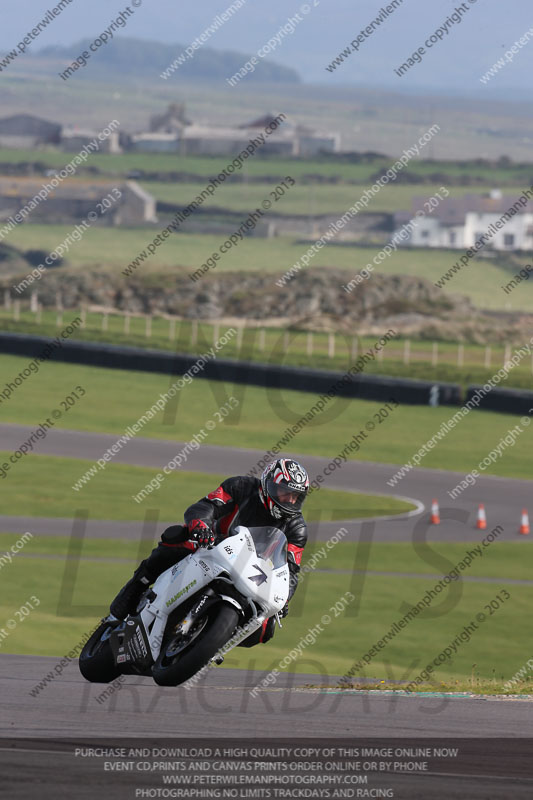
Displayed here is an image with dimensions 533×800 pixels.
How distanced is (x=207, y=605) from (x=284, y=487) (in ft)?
3.47

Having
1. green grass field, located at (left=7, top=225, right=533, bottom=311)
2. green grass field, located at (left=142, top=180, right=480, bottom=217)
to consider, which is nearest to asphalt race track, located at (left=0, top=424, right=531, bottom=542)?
green grass field, located at (left=7, top=225, right=533, bottom=311)

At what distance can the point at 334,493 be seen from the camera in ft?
95.2

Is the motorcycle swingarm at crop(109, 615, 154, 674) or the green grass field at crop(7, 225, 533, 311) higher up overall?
the green grass field at crop(7, 225, 533, 311)

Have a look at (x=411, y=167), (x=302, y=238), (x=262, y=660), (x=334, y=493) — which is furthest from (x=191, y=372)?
(x=411, y=167)

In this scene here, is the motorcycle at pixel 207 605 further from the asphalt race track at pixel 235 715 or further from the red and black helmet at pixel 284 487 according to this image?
the asphalt race track at pixel 235 715

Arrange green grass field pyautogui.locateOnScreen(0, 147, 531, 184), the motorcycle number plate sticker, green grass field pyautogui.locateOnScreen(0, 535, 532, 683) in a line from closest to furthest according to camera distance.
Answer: the motorcycle number plate sticker < green grass field pyautogui.locateOnScreen(0, 535, 532, 683) < green grass field pyautogui.locateOnScreen(0, 147, 531, 184)

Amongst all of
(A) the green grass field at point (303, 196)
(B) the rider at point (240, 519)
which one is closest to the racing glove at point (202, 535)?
(B) the rider at point (240, 519)

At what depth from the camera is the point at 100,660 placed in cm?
965

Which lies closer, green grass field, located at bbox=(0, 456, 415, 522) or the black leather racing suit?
the black leather racing suit

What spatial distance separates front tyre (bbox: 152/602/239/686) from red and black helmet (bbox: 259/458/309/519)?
93 cm

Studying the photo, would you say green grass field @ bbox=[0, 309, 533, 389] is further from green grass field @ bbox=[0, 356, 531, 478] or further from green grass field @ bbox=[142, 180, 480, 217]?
green grass field @ bbox=[142, 180, 480, 217]

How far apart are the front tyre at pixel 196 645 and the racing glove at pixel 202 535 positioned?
494 mm

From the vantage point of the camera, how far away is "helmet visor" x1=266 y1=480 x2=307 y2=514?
9.09 meters

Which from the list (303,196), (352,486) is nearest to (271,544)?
(352,486)
